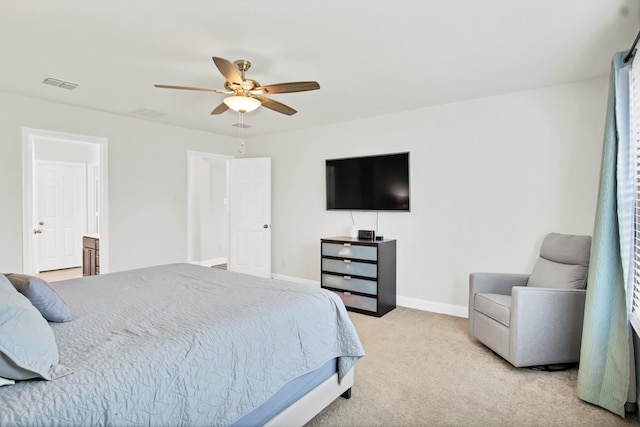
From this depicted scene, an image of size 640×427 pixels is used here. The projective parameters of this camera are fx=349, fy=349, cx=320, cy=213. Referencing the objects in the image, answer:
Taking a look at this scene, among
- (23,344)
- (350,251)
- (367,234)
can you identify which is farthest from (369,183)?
(23,344)

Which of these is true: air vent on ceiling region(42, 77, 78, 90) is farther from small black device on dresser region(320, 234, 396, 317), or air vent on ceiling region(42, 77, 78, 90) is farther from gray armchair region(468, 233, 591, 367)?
gray armchair region(468, 233, 591, 367)

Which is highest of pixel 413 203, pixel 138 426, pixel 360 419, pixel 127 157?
pixel 127 157

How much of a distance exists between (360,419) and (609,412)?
1.52 metres

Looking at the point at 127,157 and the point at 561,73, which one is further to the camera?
the point at 127,157

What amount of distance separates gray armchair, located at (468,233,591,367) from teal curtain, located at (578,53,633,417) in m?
0.34

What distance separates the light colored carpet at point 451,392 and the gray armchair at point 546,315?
15 cm

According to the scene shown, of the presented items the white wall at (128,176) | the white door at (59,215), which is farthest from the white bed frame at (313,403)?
the white door at (59,215)

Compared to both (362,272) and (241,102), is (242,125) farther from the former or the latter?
(362,272)

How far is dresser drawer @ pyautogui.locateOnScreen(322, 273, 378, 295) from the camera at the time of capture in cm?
400

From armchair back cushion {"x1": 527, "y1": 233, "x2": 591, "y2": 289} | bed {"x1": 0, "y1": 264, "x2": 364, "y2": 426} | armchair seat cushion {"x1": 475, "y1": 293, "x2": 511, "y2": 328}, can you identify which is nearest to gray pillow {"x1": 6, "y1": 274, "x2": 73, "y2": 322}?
bed {"x1": 0, "y1": 264, "x2": 364, "y2": 426}

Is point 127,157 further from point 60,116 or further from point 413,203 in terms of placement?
point 413,203

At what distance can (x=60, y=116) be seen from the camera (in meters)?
3.99

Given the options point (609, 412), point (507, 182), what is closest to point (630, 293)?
point (609, 412)

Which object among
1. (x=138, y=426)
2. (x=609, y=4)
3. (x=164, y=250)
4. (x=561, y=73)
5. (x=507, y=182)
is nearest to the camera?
(x=138, y=426)
